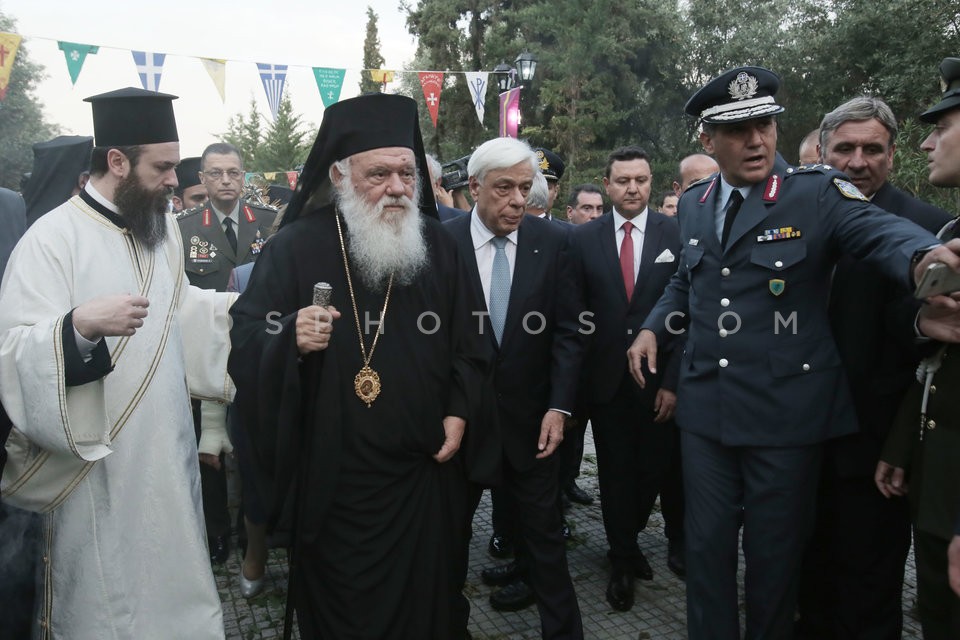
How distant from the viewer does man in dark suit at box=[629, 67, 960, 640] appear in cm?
288

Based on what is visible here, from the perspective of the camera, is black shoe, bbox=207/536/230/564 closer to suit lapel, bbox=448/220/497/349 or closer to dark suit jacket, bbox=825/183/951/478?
suit lapel, bbox=448/220/497/349

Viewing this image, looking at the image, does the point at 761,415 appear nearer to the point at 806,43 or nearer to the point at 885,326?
the point at 885,326

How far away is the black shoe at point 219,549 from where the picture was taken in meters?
4.68

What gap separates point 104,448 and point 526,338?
75.9 inches

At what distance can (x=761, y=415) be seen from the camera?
114 inches

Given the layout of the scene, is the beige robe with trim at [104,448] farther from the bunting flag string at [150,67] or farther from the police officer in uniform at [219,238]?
the bunting flag string at [150,67]

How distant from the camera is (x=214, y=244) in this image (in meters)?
5.32

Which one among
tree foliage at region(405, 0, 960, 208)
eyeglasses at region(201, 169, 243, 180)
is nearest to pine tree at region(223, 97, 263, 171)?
tree foliage at region(405, 0, 960, 208)

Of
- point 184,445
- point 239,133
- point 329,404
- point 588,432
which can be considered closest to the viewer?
point 329,404

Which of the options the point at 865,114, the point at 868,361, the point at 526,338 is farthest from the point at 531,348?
the point at 865,114

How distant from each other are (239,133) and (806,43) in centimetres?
4198

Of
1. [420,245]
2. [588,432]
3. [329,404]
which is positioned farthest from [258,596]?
[588,432]

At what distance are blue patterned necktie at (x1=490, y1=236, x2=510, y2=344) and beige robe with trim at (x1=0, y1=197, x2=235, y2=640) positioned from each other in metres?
1.49

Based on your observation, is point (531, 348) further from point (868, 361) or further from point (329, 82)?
point (329, 82)
